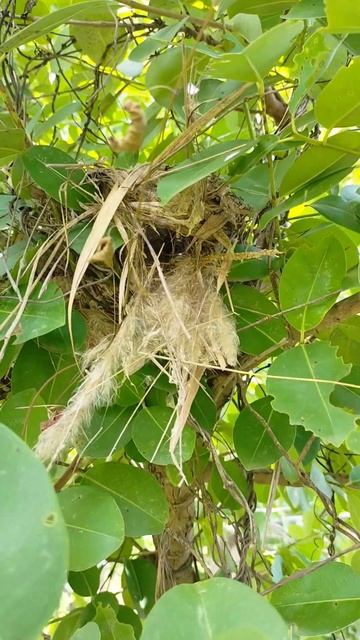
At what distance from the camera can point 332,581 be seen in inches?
18.0

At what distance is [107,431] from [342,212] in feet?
0.85

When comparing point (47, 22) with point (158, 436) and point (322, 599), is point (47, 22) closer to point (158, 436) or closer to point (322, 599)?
point (158, 436)

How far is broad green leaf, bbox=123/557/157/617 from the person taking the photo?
0.67 meters

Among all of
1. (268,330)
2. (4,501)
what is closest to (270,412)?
(268,330)

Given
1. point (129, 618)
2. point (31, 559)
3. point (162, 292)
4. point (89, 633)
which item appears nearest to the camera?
point (31, 559)

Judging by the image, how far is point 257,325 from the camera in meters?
0.52

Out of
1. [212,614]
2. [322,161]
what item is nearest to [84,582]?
[212,614]

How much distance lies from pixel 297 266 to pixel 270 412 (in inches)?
4.6

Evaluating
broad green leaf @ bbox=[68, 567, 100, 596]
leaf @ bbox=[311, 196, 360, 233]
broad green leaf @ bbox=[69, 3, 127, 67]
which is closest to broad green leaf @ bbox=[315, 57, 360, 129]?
leaf @ bbox=[311, 196, 360, 233]

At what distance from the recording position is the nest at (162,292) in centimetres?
45

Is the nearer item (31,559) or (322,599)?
(31,559)

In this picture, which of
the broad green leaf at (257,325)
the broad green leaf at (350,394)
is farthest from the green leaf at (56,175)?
the broad green leaf at (350,394)

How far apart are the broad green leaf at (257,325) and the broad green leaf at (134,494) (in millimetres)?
130

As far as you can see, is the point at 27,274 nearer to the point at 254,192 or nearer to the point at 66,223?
the point at 66,223
